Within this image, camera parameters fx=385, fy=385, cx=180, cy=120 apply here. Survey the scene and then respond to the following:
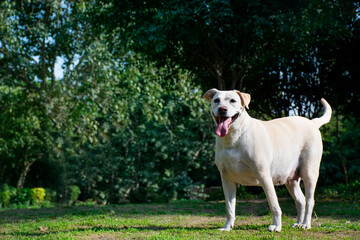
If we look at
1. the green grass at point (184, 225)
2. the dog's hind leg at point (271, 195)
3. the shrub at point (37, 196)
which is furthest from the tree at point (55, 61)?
the dog's hind leg at point (271, 195)

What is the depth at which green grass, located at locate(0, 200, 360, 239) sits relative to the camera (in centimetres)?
561

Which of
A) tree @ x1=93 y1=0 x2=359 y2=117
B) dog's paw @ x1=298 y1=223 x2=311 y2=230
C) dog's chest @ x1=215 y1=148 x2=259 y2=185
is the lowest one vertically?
dog's paw @ x1=298 y1=223 x2=311 y2=230

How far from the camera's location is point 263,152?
221 inches

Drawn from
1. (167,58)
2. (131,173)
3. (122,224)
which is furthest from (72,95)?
(131,173)

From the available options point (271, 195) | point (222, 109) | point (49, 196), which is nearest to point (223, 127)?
point (222, 109)

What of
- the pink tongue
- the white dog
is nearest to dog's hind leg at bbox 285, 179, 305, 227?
the white dog

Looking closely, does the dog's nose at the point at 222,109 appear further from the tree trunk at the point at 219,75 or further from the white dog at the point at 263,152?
the tree trunk at the point at 219,75

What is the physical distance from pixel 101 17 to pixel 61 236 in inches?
347

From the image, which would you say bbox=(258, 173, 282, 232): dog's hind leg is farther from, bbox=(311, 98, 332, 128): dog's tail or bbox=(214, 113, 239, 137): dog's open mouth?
bbox=(311, 98, 332, 128): dog's tail

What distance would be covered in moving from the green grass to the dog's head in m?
1.56

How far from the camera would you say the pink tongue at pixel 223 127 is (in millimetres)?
5277

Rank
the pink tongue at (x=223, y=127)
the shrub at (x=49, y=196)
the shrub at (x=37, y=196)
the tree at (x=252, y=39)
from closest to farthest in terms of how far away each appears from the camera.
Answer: the pink tongue at (x=223, y=127) < the tree at (x=252, y=39) < the shrub at (x=37, y=196) < the shrub at (x=49, y=196)

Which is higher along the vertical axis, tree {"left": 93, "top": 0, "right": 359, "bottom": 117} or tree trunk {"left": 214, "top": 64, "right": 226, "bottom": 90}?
tree {"left": 93, "top": 0, "right": 359, "bottom": 117}

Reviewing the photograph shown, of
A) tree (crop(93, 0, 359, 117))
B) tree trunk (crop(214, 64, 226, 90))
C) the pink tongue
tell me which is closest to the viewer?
the pink tongue
